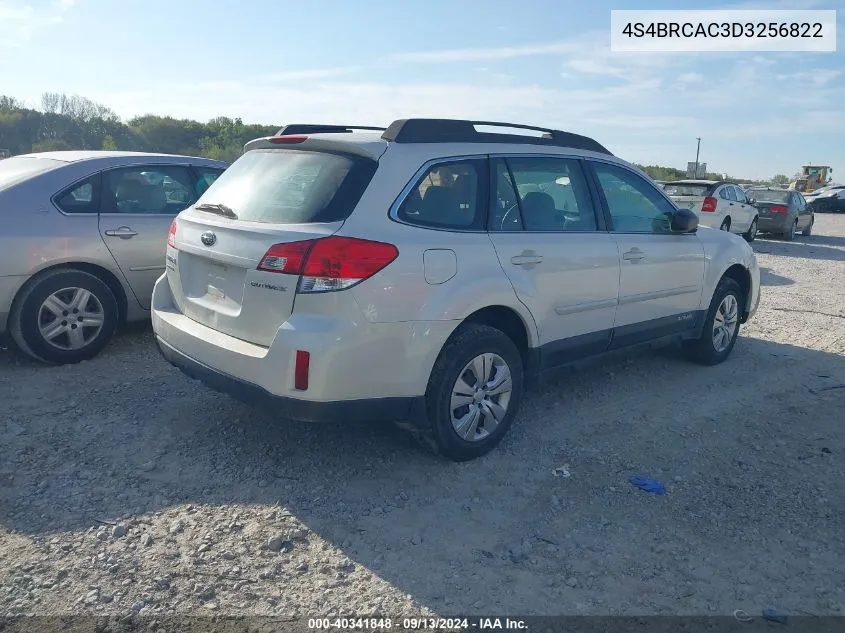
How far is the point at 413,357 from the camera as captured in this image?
3.78 meters

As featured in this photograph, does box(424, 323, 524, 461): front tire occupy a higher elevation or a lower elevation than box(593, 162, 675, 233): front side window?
lower

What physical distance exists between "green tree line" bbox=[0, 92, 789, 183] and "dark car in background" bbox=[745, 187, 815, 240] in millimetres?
10249

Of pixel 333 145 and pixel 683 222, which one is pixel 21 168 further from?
pixel 683 222

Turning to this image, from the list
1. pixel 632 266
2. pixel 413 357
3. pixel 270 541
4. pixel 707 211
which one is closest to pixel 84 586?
pixel 270 541

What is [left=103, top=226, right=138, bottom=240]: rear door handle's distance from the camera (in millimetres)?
5791

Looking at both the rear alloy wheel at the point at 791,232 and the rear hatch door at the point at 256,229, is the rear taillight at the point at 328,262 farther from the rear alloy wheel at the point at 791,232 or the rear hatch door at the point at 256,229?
the rear alloy wheel at the point at 791,232

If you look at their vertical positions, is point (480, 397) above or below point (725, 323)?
below

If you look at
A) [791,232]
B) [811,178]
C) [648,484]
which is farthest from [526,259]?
[811,178]

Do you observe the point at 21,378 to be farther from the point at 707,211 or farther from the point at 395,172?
the point at 707,211

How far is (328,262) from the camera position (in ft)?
11.4

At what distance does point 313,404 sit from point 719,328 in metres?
4.20

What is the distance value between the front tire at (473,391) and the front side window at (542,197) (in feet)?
2.30

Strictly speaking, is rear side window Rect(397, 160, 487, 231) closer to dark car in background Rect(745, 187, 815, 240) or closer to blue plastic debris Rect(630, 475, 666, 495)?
blue plastic debris Rect(630, 475, 666, 495)

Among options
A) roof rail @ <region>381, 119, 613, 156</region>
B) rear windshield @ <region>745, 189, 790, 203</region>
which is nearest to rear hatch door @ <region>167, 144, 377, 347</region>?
roof rail @ <region>381, 119, 613, 156</region>
